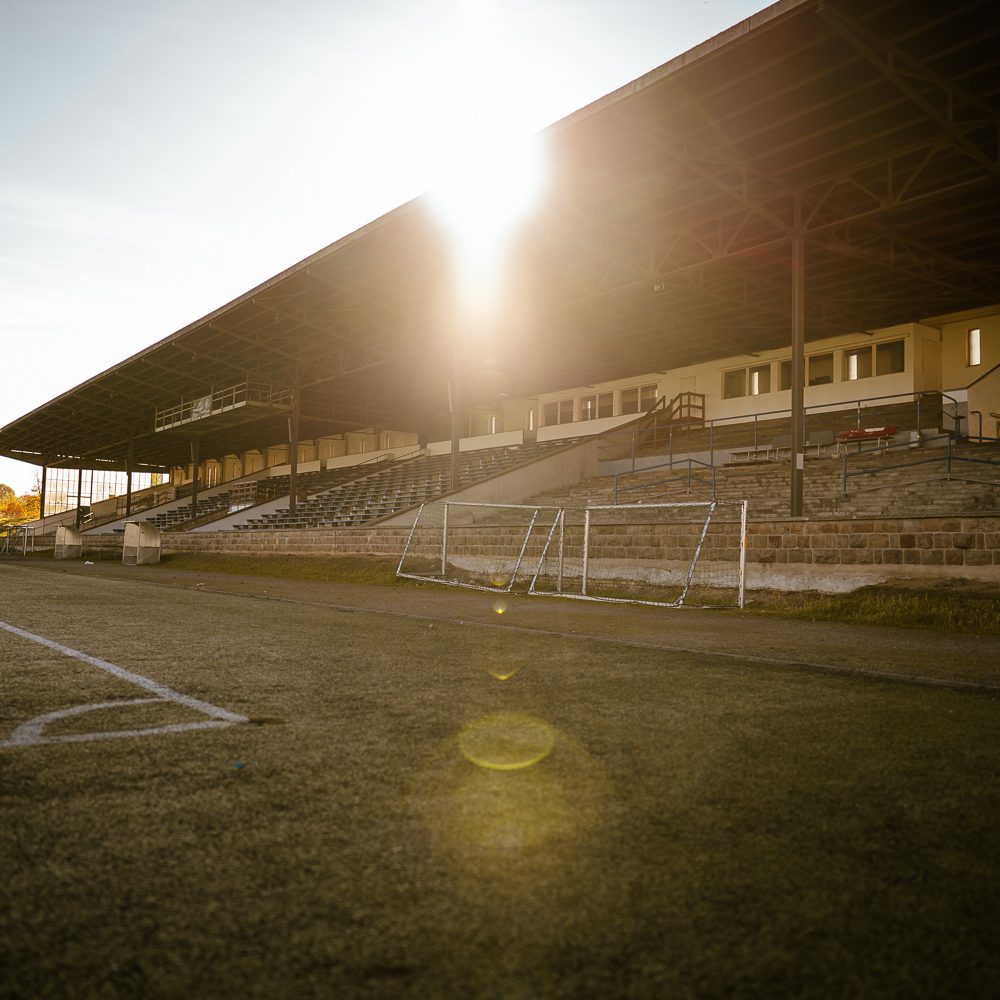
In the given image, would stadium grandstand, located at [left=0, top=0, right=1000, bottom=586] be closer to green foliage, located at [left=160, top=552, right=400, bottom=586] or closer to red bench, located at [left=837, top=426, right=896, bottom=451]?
red bench, located at [left=837, top=426, right=896, bottom=451]

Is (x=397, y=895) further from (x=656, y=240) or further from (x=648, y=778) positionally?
(x=656, y=240)

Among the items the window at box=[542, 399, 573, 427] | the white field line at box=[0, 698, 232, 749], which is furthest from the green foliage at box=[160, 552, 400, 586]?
the window at box=[542, 399, 573, 427]

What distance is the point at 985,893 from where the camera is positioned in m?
1.89

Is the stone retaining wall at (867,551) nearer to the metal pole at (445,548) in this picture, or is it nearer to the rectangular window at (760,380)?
the metal pole at (445,548)

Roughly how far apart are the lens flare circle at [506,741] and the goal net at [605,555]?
8.44 m

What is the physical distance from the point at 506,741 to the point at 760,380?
27234mm

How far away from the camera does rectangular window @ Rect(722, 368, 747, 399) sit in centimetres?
2881

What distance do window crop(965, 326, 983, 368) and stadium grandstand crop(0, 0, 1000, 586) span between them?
0.07 m

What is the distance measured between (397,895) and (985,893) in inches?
54.8

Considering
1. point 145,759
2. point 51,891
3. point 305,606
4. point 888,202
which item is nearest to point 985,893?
point 51,891

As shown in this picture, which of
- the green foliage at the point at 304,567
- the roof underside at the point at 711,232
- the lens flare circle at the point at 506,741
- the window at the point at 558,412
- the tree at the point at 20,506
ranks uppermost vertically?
the roof underside at the point at 711,232

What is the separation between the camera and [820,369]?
26.6 metres

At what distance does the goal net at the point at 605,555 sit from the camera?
41.2ft

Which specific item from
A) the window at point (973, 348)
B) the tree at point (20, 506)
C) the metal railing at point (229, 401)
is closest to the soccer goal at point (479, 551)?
the window at point (973, 348)
